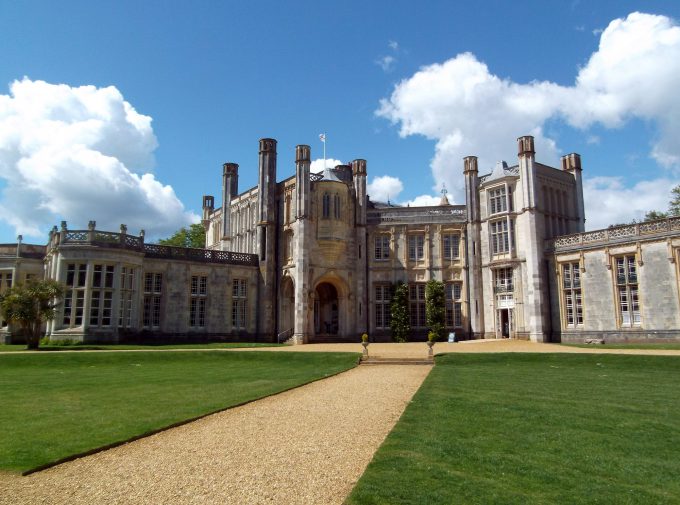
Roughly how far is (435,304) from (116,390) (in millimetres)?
27729

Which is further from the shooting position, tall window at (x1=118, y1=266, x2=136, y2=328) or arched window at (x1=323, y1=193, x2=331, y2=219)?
arched window at (x1=323, y1=193, x2=331, y2=219)

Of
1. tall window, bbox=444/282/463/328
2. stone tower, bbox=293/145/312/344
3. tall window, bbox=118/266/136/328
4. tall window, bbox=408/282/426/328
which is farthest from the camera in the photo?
Result: tall window, bbox=408/282/426/328

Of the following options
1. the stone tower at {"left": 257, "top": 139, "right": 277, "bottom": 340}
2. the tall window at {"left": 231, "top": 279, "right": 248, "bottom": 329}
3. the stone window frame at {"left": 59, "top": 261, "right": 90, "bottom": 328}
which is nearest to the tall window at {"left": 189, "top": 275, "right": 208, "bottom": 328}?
the tall window at {"left": 231, "top": 279, "right": 248, "bottom": 329}

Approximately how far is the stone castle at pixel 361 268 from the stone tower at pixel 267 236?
9cm

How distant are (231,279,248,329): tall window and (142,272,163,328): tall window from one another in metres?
5.42

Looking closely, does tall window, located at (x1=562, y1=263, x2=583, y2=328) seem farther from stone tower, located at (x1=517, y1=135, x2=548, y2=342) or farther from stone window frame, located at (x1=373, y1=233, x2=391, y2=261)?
stone window frame, located at (x1=373, y1=233, x2=391, y2=261)

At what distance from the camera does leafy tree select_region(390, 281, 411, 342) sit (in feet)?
128

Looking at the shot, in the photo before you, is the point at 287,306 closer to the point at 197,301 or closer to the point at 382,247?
the point at 197,301

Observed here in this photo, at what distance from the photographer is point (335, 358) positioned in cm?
2548

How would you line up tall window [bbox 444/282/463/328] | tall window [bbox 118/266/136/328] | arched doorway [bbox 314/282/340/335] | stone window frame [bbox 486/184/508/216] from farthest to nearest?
arched doorway [bbox 314/282/340/335], tall window [bbox 444/282/463/328], stone window frame [bbox 486/184/508/216], tall window [bbox 118/266/136/328]

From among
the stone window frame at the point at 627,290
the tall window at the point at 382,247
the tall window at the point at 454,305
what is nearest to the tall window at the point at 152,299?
the tall window at the point at 382,247

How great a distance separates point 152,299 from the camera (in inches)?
1444

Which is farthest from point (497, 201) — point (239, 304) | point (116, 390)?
point (116, 390)

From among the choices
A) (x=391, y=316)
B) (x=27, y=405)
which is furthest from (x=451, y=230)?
(x=27, y=405)
